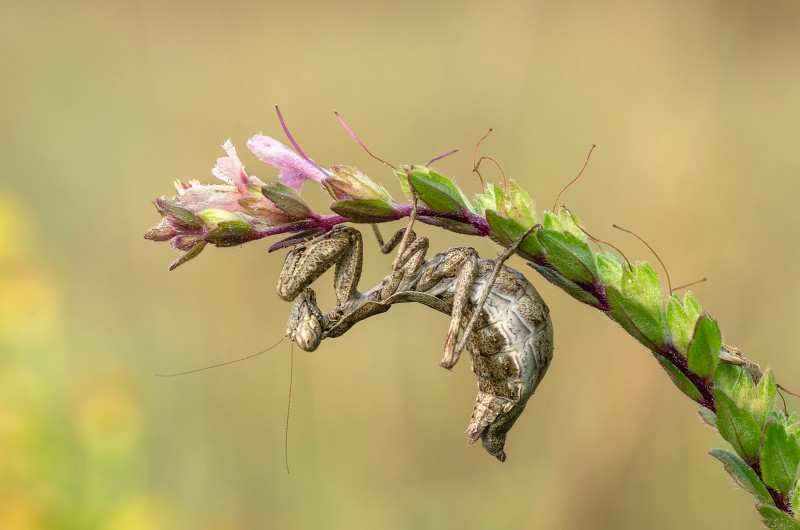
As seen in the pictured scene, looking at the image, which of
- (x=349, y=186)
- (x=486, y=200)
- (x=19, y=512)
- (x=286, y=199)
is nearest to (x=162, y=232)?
(x=286, y=199)

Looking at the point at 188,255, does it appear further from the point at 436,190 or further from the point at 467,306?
the point at 467,306

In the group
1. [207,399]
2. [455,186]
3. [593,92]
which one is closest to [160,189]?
[207,399]

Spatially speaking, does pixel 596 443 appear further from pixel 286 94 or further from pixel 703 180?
pixel 286 94

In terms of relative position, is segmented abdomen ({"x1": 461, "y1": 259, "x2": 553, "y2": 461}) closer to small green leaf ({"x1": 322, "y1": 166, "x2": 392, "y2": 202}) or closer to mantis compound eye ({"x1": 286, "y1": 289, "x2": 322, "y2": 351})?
mantis compound eye ({"x1": 286, "y1": 289, "x2": 322, "y2": 351})

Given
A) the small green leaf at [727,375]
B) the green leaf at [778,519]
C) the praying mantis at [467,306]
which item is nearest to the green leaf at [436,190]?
the praying mantis at [467,306]

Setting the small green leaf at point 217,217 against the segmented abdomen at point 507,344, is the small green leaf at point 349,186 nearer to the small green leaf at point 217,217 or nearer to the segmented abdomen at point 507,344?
the small green leaf at point 217,217
